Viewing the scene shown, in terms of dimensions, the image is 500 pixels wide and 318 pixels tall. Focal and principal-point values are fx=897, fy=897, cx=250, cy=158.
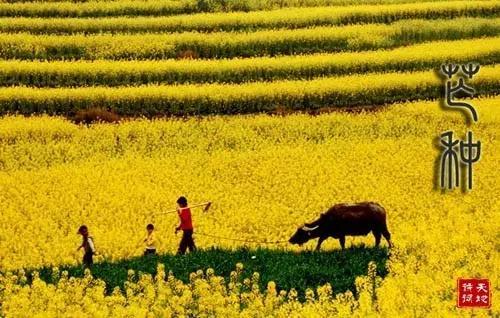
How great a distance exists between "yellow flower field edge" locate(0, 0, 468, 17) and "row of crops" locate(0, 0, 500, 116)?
0.05 meters

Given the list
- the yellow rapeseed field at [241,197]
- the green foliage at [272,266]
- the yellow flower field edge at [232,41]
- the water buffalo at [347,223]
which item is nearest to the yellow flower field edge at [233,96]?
the yellow rapeseed field at [241,197]

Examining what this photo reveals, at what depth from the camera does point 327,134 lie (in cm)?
1702

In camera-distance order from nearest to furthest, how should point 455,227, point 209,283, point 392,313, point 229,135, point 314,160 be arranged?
point 392,313 → point 209,283 → point 455,227 → point 314,160 → point 229,135

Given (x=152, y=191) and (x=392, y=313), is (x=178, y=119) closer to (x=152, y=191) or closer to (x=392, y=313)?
(x=152, y=191)

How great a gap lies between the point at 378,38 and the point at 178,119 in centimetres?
746

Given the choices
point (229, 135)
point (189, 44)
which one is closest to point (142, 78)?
point (189, 44)

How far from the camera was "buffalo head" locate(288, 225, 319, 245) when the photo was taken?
11664 mm

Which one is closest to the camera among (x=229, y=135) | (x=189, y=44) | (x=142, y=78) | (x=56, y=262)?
(x=56, y=262)

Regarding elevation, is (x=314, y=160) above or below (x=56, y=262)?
above

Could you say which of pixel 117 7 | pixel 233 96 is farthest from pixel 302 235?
pixel 117 7

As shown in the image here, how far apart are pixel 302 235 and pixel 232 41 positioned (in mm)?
12359

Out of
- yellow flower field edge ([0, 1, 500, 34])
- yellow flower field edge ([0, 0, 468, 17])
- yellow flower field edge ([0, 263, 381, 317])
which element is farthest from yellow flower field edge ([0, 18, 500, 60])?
yellow flower field edge ([0, 263, 381, 317])

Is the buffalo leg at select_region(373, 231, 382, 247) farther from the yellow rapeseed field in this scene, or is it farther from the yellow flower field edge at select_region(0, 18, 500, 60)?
the yellow flower field edge at select_region(0, 18, 500, 60)

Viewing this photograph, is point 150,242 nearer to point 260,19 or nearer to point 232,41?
point 232,41
